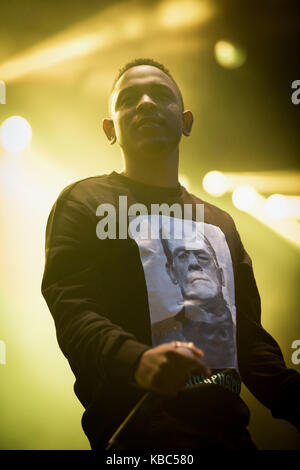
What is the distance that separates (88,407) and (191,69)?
210 cm

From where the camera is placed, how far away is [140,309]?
0.98 m

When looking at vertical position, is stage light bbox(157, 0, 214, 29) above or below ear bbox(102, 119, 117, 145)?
above

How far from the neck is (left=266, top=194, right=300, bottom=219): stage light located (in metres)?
1.36

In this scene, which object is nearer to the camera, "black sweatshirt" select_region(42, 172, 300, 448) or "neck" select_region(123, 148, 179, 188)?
"black sweatshirt" select_region(42, 172, 300, 448)

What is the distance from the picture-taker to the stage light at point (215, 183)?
2465 mm

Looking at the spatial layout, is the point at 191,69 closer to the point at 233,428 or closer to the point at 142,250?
the point at 142,250

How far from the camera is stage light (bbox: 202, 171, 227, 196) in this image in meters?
2.46

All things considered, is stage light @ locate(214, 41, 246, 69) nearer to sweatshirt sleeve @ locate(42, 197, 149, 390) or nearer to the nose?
the nose

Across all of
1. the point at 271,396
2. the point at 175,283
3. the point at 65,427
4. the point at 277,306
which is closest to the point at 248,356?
the point at 271,396

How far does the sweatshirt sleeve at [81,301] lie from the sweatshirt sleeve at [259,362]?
0.45 metres
